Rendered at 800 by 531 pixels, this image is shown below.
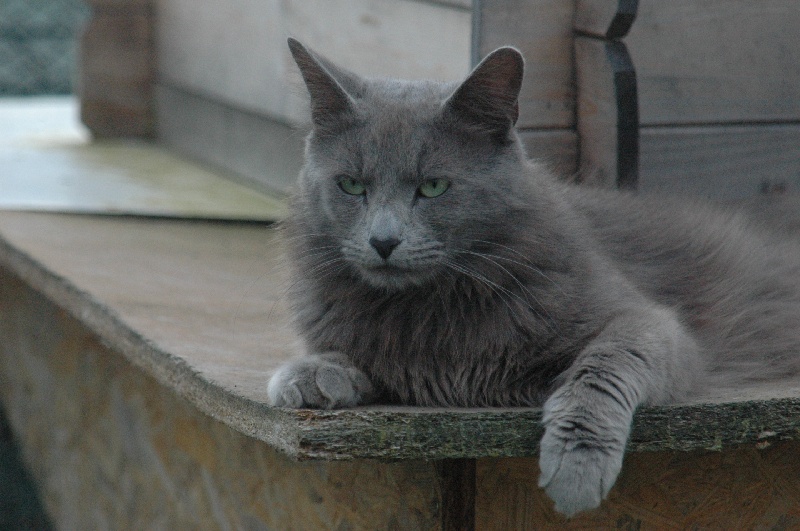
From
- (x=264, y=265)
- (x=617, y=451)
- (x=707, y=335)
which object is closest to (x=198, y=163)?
(x=264, y=265)

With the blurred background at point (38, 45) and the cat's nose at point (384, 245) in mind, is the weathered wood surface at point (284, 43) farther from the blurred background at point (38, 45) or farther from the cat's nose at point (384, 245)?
the blurred background at point (38, 45)

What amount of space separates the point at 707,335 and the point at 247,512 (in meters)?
1.03

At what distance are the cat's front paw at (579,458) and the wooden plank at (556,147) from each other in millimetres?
997

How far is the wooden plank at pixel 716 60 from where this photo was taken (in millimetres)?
2635

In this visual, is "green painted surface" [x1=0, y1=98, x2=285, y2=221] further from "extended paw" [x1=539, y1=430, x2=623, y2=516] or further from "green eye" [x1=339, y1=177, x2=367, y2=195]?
"extended paw" [x1=539, y1=430, x2=623, y2=516]

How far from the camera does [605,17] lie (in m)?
2.49

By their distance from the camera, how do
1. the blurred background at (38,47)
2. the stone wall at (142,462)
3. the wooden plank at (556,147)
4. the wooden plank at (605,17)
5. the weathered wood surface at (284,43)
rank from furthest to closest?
the blurred background at (38,47), the weathered wood surface at (284,43), the wooden plank at (556,147), the wooden plank at (605,17), the stone wall at (142,462)

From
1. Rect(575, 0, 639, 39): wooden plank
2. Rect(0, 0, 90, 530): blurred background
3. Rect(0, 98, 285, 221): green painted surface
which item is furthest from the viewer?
Rect(0, 0, 90, 530): blurred background

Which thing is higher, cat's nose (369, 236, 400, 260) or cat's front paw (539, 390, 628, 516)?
cat's nose (369, 236, 400, 260)

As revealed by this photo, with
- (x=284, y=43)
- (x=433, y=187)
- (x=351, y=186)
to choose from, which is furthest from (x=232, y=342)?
(x=284, y=43)

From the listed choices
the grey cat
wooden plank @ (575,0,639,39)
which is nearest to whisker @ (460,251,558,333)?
the grey cat

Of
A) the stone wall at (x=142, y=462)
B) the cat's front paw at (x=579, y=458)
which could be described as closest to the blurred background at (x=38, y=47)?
the stone wall at (x=142, y=462)

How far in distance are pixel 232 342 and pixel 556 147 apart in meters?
0.87

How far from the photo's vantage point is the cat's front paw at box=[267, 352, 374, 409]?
1765 mm
